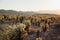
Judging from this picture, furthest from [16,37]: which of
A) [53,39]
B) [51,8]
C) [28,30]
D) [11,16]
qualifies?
[51,8]

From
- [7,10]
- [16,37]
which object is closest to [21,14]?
[7,10]

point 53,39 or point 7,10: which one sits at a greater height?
point 7,10

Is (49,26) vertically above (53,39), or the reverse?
(49,26)

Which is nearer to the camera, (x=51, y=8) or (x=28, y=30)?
(x=28, y=30)

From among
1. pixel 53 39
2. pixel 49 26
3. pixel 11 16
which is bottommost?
pixel 53 39

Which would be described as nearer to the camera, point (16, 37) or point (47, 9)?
point (16, 37)

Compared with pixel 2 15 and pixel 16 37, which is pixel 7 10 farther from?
pixel 16 37

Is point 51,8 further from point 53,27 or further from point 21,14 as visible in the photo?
point 21,14
